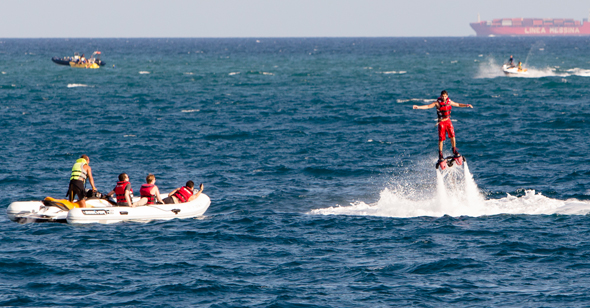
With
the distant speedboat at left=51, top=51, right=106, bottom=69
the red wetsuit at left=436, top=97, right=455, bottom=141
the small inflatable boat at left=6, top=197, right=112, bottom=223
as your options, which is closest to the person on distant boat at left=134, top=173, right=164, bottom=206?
the small inflatable boat at left=6, top=197, right=112, bottom=223

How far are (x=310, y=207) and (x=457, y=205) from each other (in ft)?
20.0

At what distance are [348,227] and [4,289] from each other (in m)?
12.2

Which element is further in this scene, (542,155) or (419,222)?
(542,155)

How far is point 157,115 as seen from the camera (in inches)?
2347

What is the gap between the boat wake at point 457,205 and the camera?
28.2 metres

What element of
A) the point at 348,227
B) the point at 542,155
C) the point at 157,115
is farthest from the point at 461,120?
the point at 348,227

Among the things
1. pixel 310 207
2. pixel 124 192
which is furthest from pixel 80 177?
pixel 310 207

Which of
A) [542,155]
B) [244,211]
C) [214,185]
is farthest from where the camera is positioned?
[542,155]

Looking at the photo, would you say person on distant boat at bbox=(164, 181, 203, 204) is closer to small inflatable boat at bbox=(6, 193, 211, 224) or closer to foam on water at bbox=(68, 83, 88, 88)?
small inflatable boat at bbox=(6, 193, 211, 224)

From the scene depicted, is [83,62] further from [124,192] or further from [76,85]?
[124,192]

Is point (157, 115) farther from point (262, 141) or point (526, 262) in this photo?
point (526, 262)

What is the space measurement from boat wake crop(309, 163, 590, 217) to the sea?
11 cm

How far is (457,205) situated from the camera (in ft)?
94.8

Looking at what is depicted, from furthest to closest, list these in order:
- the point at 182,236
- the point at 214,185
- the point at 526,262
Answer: the point at 214,185 < the point at 182,236 < the point at 526,262
